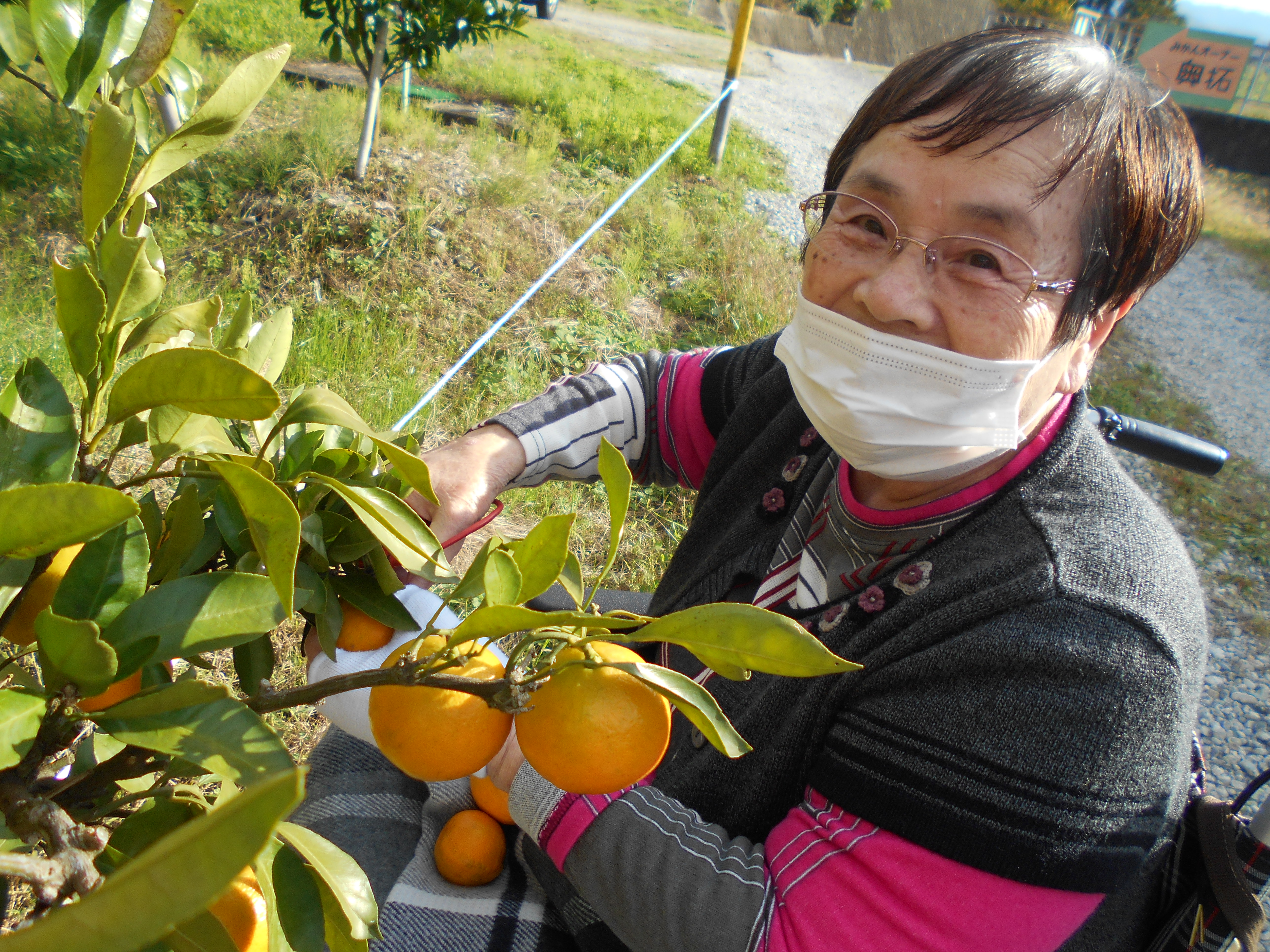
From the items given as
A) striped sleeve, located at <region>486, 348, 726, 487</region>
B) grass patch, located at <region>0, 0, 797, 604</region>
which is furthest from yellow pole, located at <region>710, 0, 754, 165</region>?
striped sleeve, located at <region>486, 348, 726, 487</region>

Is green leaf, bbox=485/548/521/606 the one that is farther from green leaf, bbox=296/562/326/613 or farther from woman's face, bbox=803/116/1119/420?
woman's face, bbox=803/116/1119/420

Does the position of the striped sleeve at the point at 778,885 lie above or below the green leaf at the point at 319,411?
below

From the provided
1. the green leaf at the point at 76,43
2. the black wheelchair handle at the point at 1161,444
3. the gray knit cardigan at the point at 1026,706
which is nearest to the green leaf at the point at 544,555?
the green leaf at the point at 76,43

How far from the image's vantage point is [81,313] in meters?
0.35

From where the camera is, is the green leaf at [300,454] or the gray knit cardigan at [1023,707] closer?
the green leaf at [300,454]

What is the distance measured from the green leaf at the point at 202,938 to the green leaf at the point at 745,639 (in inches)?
8.2

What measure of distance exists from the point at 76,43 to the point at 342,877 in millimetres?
431

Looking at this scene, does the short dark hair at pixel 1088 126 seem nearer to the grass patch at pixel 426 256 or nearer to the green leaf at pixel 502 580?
the green leaf at pixel 502 580

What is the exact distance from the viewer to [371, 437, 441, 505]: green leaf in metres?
0.38

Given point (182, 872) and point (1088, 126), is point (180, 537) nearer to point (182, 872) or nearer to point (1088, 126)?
point (182, 872)

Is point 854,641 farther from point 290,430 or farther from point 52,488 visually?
point 52,488

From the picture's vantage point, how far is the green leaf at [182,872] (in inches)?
6.6

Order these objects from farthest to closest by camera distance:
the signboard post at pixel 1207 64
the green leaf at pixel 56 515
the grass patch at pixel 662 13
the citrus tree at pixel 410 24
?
1. the grass patch at pixel 662 13
2. the signboard post at pixel 1207 64
3. the citrus tree at pixel 410 24
4. the green leaf at pixel 56 515

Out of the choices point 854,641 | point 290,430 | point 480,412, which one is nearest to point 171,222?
point 480,412
